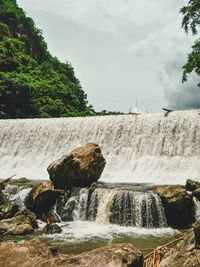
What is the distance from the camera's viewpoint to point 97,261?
15.1 ft

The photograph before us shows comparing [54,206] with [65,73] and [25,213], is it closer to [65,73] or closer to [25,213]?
[25,213]

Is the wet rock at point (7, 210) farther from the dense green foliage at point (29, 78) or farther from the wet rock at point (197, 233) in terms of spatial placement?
the dense green foliage at point (29, 78)

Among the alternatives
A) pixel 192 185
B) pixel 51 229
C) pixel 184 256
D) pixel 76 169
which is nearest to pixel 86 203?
pixel 76 169

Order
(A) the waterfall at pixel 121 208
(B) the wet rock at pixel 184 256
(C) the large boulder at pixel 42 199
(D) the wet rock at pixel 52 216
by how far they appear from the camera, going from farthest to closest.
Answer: (C) the large boulder at pixel 42 199 < (D) the wet rock at pixel 52 216 < (A) the waterfall at pixel 121 208 < (B) the wet rock at pixel 184 256

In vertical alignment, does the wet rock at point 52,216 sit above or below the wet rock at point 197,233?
below

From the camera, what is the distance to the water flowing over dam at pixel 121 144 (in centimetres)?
2297

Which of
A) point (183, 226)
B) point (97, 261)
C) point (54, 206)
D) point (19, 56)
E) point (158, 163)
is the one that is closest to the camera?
point (97, 261)

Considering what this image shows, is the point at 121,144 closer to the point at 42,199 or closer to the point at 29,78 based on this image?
the point at 42,199

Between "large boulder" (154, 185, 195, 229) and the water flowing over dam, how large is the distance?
6.35 meters

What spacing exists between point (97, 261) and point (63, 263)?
45cm

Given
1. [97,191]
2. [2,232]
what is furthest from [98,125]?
[2,232]

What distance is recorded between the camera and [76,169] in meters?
16.8

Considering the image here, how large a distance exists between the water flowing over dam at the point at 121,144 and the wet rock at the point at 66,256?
16614mm

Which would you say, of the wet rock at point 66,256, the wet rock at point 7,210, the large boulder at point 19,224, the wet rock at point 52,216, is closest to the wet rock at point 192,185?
the wet rock at point 52,216
